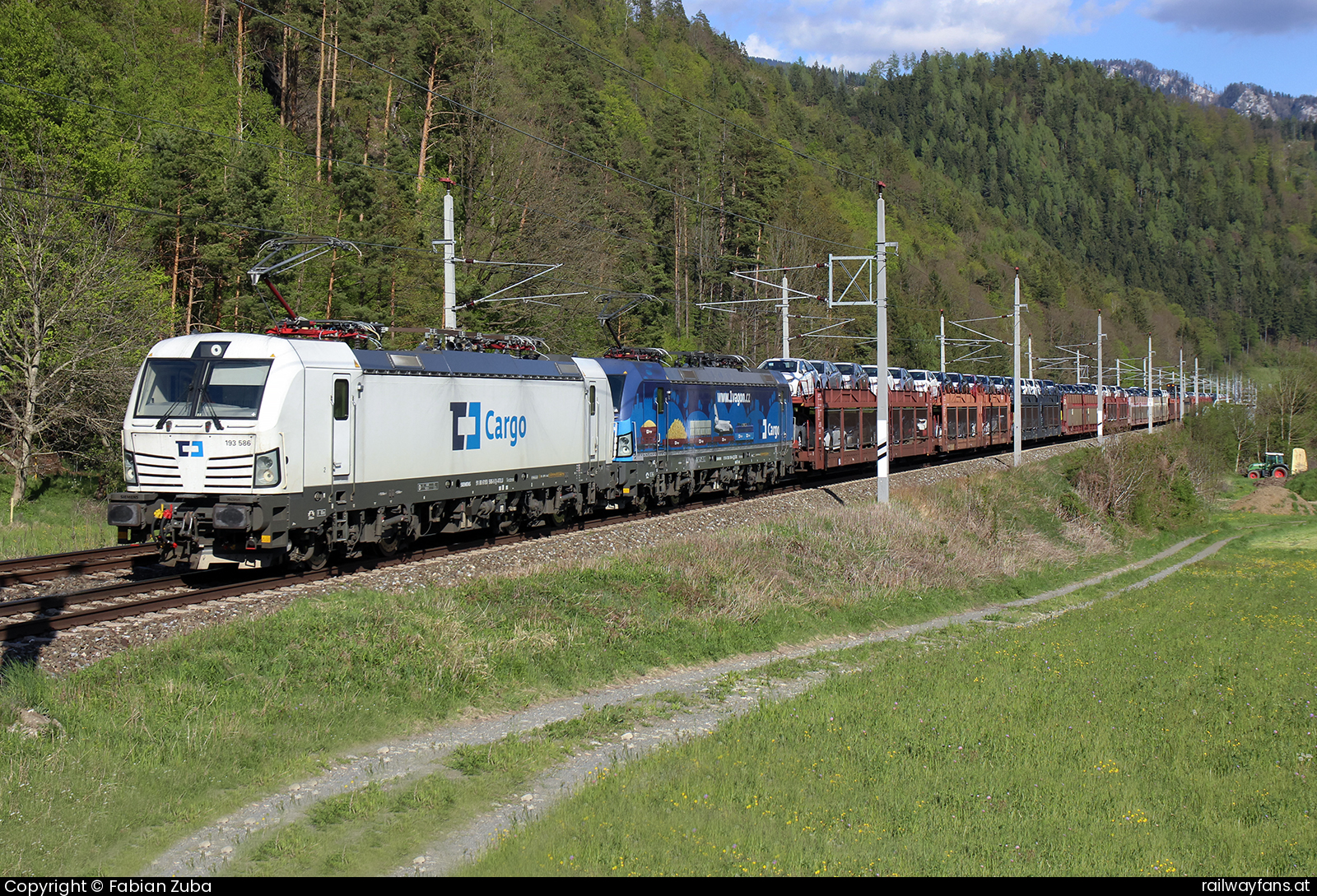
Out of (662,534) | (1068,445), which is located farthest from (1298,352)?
(662,534)

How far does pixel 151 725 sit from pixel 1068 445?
5683 centimetres

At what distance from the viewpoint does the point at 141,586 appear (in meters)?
14.7

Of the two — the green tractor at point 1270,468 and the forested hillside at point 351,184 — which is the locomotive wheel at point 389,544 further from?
the green tractor at point 1270,468

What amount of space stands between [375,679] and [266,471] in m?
4.50

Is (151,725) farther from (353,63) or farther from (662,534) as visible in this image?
(353,63)

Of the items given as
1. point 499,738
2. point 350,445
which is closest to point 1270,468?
point 350,445

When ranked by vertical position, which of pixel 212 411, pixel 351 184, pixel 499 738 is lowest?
pixel 499 738

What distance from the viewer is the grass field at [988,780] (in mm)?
7172

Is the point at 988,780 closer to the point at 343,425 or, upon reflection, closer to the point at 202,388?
the point at 343,425

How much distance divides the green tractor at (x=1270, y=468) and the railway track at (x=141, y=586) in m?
83.2

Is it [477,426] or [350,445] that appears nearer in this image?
[350,445]

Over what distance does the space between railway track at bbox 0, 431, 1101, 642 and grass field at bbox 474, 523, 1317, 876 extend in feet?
25.3

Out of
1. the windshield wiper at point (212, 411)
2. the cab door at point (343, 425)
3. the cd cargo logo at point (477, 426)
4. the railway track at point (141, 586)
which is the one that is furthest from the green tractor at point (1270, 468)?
the windshield wiper at point (212, 411)

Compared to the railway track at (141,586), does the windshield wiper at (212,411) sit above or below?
above
